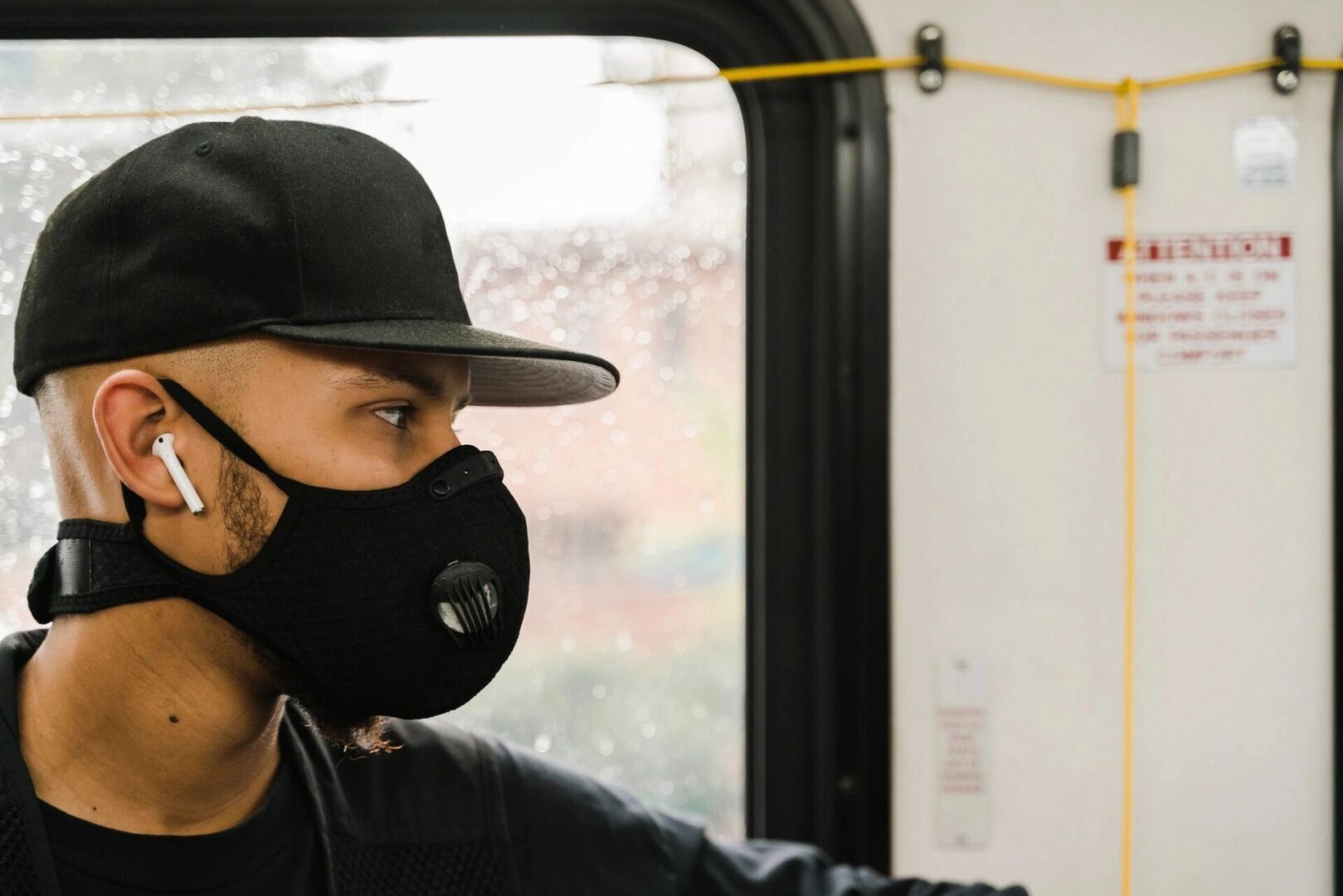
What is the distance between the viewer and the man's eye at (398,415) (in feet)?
3.79

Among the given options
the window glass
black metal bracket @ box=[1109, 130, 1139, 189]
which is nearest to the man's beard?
the window glass

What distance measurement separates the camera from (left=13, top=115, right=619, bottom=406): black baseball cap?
108 cm

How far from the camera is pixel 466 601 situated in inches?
44.2

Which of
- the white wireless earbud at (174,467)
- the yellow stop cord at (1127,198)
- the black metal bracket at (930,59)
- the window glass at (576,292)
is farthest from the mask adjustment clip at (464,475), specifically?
the black metal bracket at (930,59)

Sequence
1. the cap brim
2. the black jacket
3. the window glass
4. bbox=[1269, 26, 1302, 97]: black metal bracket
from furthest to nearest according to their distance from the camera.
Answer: the window glass → bbox=[1269, 26, 1302, 97]: black metal bracket → the black jacket → the cap brim

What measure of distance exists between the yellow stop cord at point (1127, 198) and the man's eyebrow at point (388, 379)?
2.30ft

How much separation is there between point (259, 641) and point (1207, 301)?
1338 millimetres

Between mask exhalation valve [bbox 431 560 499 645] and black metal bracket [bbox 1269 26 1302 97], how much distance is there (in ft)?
4.28

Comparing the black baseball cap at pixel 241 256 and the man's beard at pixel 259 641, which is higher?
the black baseball cap at pixel 241 256

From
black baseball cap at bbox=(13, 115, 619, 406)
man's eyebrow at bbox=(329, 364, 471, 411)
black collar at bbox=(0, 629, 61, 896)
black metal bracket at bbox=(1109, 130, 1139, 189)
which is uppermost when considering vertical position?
black metal bracket at bbox=(1109, 130, 1139, 189)

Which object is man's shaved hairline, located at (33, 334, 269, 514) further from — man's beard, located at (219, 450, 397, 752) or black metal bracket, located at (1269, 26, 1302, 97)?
black metal bracket, located at (1269, 26, 1302, 97)

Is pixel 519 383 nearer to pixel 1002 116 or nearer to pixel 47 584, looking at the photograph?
pixel 47 584

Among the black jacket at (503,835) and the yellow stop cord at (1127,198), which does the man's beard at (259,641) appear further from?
the yellow stop cord at (1127,198)

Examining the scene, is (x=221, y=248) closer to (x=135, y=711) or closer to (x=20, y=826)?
(x=135, y=711)
